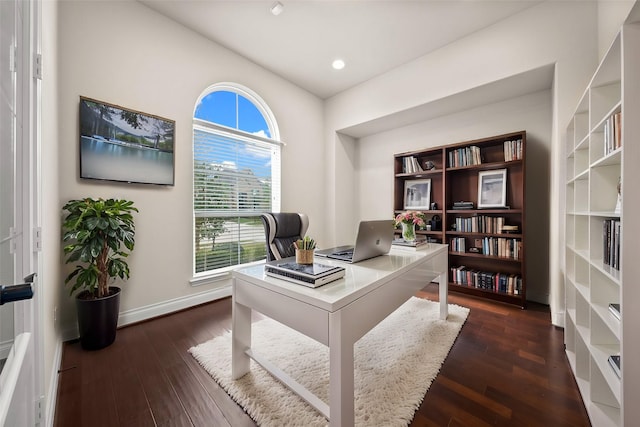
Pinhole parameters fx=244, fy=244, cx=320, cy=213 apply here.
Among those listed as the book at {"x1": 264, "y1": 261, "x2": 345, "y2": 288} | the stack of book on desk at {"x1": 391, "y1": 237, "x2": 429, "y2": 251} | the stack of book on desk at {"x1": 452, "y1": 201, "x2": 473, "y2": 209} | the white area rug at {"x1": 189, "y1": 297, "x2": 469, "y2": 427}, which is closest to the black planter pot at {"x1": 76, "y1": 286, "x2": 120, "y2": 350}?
the white area rug at {"x1": 189, "y1": 297, "x2": 469, "y2": 427}

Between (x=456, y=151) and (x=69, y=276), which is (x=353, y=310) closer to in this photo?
(x=69, y=276)

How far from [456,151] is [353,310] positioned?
294 centimetres

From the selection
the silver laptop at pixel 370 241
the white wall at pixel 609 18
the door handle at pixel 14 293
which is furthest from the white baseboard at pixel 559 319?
the door handle at pixel 14 293

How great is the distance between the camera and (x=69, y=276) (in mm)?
1811

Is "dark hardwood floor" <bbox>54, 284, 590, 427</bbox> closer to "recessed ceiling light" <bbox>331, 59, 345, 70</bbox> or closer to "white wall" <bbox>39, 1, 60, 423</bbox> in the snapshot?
"white wall" <bbox>39, 1, 60, 423</bbox>

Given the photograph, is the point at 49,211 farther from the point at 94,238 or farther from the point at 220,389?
the point at 220,389

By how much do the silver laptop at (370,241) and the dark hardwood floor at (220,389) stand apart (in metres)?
0.86

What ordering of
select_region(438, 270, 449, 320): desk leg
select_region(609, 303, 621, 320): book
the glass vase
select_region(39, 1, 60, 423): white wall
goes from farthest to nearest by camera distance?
select_region(438, 270, 449, 320): desk leg < the glass vase < select_region(39, 1, 60, 423): white wall < select_region(609, 303, 621, 320): book

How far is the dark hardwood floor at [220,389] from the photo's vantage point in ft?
4.11

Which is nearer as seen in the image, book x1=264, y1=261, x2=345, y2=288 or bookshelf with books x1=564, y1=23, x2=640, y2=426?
bookshelf with books x1=564, y1=23, x2=640, y2=426

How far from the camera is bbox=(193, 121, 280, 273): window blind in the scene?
2811 mm

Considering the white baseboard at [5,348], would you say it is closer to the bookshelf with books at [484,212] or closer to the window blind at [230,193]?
the window blind at [230,193]

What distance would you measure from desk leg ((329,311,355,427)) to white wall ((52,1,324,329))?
184 centimetres

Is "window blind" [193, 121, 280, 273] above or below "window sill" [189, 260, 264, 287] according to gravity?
above
